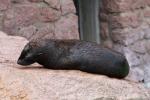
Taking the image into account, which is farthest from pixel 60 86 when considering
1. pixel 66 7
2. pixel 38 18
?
pixel 66 7

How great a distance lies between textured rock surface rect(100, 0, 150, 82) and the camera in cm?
357

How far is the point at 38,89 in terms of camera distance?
151cm

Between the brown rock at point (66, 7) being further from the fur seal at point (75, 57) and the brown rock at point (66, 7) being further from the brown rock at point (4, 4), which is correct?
the fur seal at point (75, 57)

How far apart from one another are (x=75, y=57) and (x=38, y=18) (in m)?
1.39

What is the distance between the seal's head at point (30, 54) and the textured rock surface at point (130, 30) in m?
1.85

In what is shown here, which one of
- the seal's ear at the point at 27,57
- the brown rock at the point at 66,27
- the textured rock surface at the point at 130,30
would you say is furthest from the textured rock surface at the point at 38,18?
the seal's ear at the point at 27,57

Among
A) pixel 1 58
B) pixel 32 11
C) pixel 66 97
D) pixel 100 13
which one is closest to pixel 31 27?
pixel 32 11

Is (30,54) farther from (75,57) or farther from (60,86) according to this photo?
(60,86)

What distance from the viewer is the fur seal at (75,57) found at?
173 cm

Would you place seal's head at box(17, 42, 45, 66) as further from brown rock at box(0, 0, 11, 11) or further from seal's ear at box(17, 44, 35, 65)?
brown rock at box(0, 0, 11, 11)

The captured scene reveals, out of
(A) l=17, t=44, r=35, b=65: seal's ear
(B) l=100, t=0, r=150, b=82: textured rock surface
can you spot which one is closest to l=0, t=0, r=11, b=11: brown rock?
(B) l=100, t=0, r=150, b=82: textured rock surface

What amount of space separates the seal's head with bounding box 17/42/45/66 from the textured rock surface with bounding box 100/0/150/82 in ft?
6.08

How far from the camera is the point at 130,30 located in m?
3.61

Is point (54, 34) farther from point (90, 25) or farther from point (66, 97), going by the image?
point (66, 97)
